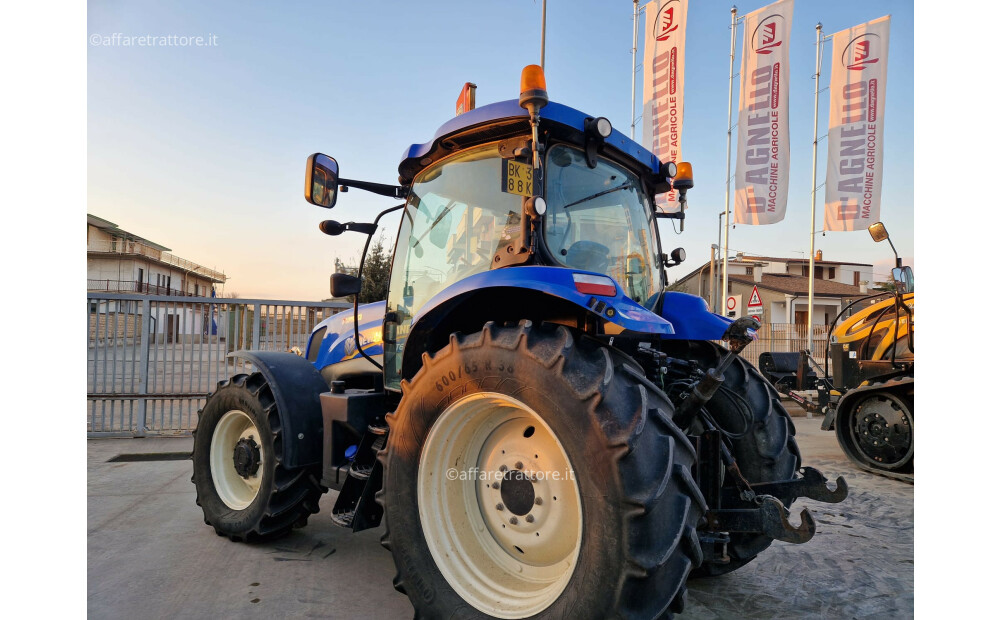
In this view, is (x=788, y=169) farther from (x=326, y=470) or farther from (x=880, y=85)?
(x=326, y=470)

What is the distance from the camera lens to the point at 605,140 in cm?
286

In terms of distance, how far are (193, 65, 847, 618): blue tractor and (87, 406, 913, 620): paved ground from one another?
0.81 feet

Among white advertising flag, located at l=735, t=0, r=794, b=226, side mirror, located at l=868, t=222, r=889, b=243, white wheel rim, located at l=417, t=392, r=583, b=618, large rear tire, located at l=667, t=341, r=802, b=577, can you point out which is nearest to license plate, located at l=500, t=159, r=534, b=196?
white wheel rim, located at l=417, t=392, r=583, b=618

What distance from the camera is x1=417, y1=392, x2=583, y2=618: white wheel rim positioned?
2.36 m

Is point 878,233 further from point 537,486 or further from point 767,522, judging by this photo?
point 537,486

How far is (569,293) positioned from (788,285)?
119 ft

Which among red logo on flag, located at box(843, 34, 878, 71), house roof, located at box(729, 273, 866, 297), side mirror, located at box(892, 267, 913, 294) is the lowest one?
side mirror, located at box(892, 267, 913, 294)

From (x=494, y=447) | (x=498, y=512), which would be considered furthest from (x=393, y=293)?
(x=498, y=512)

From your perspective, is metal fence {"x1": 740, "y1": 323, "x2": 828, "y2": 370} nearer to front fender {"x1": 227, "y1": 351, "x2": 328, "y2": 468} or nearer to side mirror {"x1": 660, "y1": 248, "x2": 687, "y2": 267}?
side mirror {"x1": 660, "y1": 248, "x2": 687, "y2": 267}

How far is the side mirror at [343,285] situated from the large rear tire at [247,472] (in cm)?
94

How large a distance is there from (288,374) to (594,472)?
249 centimetres

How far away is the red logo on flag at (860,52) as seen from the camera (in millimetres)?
13703

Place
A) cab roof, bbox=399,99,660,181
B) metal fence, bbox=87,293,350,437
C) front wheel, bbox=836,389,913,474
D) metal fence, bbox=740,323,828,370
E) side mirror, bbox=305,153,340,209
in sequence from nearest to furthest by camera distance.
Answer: cab roof, bbox=399,99,660,181
side mirror, bbox=305,153,340,209
front wheel, bbox=836,389,913,474
metal fence, bbox=87,293,350,437
metal fence, bbox=740,323,828,370

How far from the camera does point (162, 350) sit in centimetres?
747
